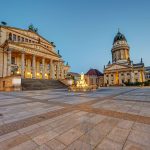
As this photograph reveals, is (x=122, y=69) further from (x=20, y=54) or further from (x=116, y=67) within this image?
(x=20, y=54)

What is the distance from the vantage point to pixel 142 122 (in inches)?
164

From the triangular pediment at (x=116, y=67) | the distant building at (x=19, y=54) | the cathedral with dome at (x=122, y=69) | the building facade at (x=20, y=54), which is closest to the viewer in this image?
the distant building at (x=19, y=54)

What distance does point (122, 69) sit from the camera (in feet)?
255

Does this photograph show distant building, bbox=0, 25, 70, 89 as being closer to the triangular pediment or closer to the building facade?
the building facade

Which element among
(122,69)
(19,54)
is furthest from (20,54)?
(122,69)

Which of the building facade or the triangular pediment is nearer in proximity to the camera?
the building facade

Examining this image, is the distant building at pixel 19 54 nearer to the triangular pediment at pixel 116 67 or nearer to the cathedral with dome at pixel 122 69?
the triangular pediment at pixel 116 67

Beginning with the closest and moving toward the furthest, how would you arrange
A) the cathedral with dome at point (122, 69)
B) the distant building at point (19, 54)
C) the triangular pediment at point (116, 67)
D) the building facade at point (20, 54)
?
the distant building at point (19, 54) → the building facade at point (20, 54) → the cathedral with dome at point (122, 69) → the triangular pediment at point (116, 67)

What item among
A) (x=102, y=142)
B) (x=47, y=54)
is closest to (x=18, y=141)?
(x=102, y=142)

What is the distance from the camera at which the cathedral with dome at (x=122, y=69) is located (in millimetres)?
74250

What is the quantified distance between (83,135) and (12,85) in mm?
24460

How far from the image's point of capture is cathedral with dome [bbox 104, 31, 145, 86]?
74.2 meters

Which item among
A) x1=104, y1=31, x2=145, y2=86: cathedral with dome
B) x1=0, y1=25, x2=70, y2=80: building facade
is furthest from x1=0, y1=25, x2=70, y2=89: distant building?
x1=104, y1=31, x2=145, y2=86: cathedral with dome

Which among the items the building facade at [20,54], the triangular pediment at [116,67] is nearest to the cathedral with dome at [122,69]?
the triangular pediment at [116,67]
